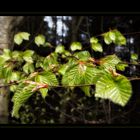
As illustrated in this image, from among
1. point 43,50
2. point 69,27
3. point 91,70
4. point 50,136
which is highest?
point 69,27

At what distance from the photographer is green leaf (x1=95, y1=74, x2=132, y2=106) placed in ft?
1.94

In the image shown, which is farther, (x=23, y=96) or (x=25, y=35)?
(x=25, y=35)

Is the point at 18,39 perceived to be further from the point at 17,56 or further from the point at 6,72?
the point at 6,72

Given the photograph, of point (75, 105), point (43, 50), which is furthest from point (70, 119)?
point (43, 50)

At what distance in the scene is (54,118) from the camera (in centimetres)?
591

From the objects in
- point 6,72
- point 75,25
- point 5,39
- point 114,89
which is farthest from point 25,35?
point 75,25

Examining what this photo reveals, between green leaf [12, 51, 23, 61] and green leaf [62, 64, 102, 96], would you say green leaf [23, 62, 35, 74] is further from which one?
green leaf [62, 64, 102, 96]

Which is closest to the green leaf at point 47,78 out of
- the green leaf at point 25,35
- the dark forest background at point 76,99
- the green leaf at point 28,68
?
the green leaf at point 28,68

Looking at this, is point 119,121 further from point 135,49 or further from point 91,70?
point 91,70

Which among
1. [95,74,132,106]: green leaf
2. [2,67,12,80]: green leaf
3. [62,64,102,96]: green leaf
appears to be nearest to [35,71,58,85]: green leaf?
[62,64,102,96]: green leaf

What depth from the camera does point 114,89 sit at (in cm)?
62

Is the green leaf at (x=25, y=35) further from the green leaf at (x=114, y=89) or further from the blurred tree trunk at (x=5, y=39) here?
the green leaf at (x=114, y=89)

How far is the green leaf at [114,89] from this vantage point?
1.94 feet

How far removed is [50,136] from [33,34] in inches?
184
